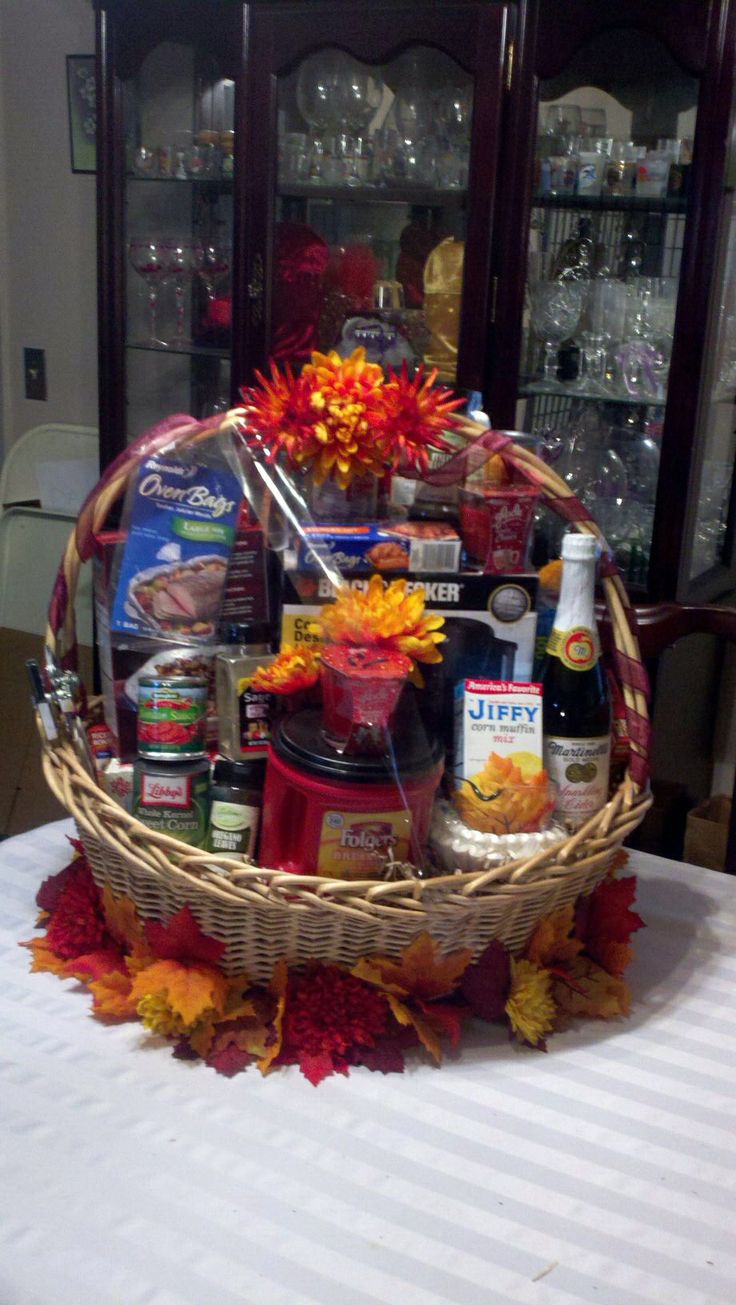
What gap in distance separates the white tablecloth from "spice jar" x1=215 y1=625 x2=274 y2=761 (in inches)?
8.9

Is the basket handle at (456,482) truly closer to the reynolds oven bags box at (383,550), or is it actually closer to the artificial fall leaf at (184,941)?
the reynolds oven bags box at (383,550)

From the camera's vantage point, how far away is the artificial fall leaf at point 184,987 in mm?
818

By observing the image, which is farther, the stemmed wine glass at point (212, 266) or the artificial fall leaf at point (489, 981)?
the stemmed wine glass at point (212, 266)

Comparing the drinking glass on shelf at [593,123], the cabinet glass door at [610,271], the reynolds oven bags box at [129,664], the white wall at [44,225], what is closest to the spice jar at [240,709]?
the reynolds oven bags box at [129,664]

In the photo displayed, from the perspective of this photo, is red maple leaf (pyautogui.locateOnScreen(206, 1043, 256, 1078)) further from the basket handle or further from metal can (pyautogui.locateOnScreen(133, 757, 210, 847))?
the basket handle

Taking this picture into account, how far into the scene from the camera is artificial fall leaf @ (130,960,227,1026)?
82 cm

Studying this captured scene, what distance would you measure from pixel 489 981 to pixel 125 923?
0.91 ft

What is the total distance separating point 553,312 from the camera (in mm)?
2006

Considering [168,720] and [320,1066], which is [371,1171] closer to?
→ [320,1066]

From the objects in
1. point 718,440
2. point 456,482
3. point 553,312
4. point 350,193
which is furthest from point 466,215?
point 456,482

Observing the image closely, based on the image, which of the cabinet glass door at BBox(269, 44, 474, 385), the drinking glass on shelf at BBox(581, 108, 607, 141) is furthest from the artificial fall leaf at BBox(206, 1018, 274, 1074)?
the drinking glass on shelf at BBox(581, 108, 607, 141)

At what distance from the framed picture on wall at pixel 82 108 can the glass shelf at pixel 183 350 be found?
560mm

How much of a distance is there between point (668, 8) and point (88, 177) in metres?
1.46

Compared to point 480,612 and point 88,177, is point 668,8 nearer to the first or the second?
point 480,612
